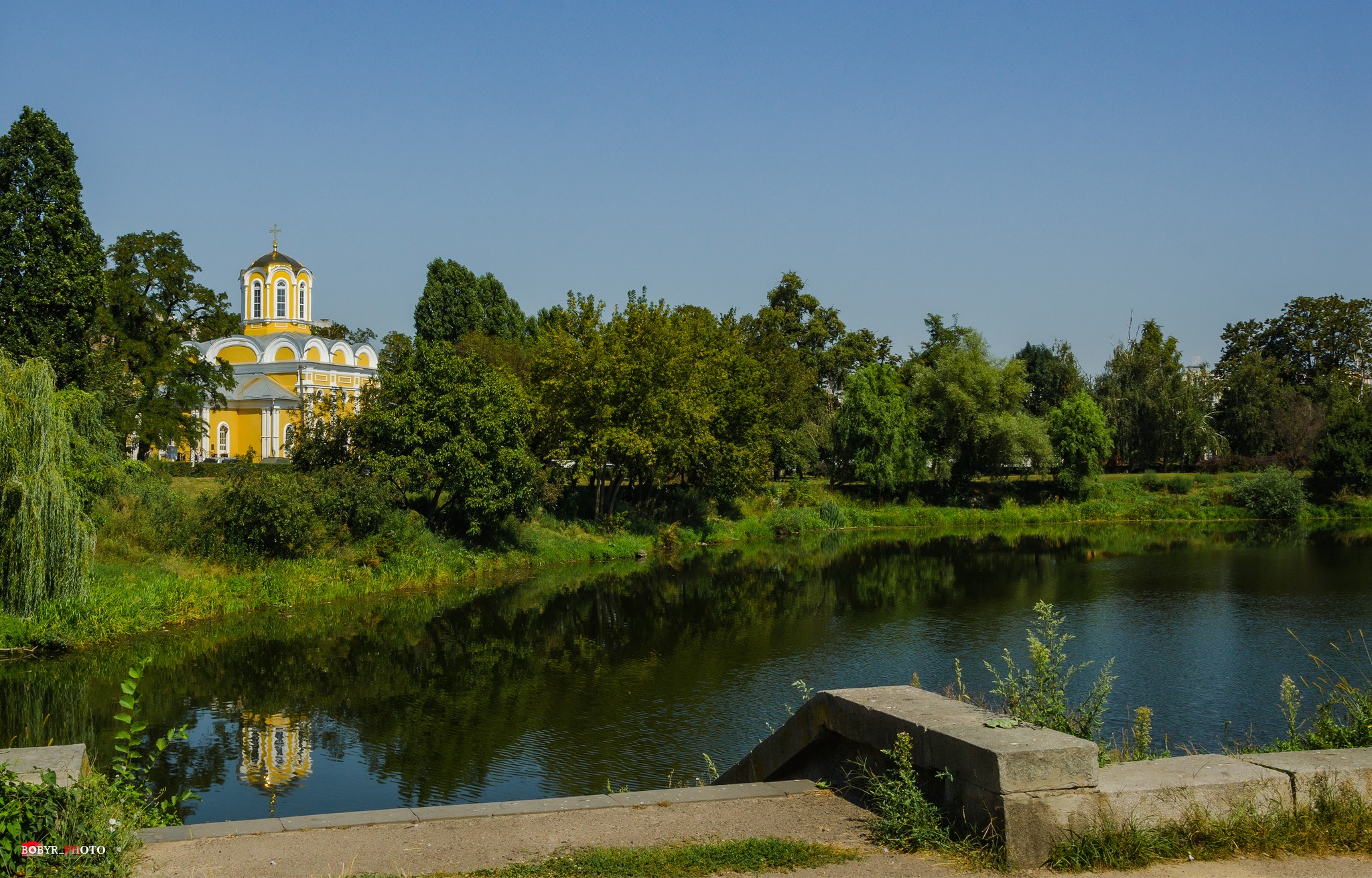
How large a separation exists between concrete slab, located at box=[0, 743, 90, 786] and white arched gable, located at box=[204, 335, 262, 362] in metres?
48.2

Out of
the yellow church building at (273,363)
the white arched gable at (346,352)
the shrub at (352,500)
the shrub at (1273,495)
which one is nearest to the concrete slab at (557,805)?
the shrub at (352,500)

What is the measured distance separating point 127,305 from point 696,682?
94.7ft

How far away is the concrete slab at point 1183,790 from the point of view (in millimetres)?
5160

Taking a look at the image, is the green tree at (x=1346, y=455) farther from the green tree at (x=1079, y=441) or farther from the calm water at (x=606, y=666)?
the calm water at (x=606, y=666)

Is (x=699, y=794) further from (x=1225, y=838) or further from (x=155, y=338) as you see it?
(x=155, y=338)

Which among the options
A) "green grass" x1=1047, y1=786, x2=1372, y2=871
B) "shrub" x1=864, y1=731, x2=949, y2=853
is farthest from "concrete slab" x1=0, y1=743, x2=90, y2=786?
"green grass" x1=1047, y1=786, x2=1372, y2=871

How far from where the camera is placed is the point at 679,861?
523 cm

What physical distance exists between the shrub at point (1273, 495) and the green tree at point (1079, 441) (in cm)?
628

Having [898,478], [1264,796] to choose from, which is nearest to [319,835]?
[1264,796]

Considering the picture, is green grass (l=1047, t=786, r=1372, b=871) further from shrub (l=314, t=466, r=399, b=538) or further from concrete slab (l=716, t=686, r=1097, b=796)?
shrub (l=314, t=466, r=399, b=538)

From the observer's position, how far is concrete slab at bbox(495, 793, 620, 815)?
6344 millimetres

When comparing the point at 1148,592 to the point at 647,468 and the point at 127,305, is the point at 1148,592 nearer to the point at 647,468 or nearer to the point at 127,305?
the point at 647,468

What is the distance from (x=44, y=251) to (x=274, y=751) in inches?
692

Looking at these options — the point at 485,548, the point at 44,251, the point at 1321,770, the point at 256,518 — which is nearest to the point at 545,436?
the point at 485,548
